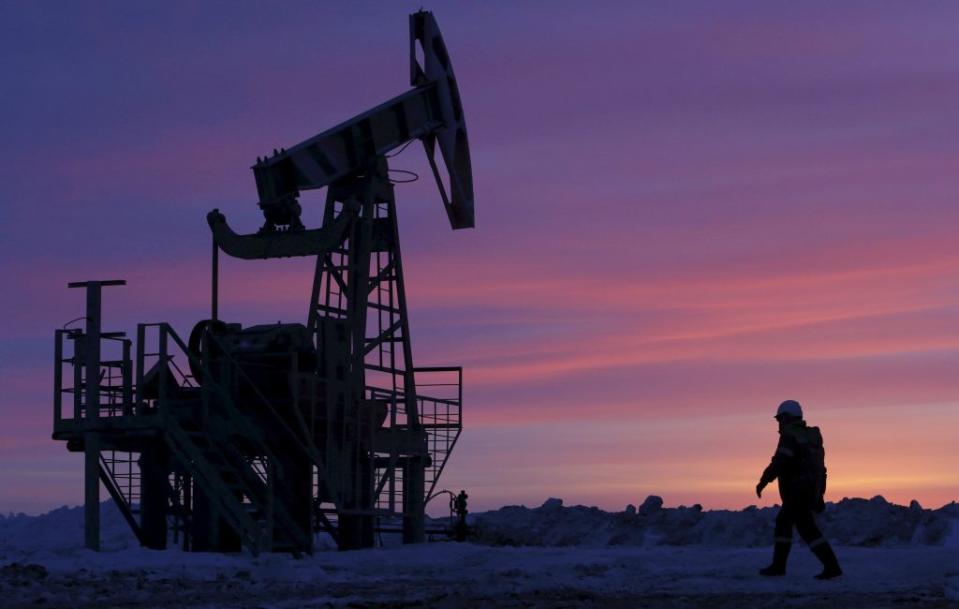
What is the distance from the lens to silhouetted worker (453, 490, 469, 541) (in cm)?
3328

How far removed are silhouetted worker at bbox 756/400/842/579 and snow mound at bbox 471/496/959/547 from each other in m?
17.4

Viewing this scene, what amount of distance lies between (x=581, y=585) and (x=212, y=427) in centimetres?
1041

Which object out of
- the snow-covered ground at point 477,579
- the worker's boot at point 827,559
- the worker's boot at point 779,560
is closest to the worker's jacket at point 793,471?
the worker's boot at point 827,559

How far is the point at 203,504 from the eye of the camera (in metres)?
27.0

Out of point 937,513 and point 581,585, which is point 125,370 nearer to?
point 581,585

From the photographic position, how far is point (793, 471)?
17094mm

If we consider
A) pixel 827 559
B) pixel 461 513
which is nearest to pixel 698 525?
pixel 461 513

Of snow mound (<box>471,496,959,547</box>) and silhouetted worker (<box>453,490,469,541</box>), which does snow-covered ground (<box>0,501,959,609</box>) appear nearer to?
silhouetted worker (<box>453,490,469,541</box>)

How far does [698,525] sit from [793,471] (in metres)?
22.4

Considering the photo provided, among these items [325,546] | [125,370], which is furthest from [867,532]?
[125,370]

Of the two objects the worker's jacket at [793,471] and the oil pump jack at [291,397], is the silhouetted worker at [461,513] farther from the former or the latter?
the worker's jacket at [793,471]

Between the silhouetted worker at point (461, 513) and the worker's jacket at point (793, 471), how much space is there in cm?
1664

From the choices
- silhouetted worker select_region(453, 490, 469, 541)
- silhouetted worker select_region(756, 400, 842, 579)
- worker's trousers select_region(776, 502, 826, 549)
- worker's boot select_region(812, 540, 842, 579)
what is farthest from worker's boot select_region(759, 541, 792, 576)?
silhouetted worker select_region(453, 490, 469, 541)

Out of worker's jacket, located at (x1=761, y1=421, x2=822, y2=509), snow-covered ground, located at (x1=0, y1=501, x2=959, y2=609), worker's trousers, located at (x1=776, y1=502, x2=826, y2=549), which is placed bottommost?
snow-covered ground, located at (x1=0, y1=501, x2=959, y2=609)
